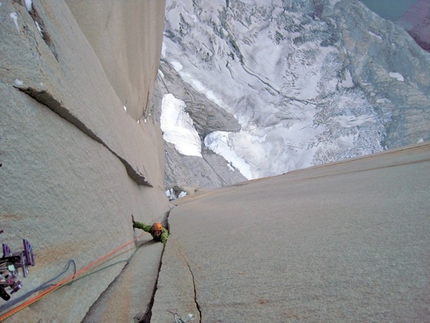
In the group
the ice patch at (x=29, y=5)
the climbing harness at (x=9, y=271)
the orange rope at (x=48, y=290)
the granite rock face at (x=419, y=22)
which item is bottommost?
the granite rock face at (x=419, y=22)

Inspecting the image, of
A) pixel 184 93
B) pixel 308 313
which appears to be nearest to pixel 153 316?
pixel 308 313

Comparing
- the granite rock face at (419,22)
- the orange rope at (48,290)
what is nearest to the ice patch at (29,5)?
the orange rope at (48,290)

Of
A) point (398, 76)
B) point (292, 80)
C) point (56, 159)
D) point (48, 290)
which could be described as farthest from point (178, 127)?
point (398, 76)

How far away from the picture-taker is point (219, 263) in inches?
59.5

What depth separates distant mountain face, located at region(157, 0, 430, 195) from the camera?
44.8 ft

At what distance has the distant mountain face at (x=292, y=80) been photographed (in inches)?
537

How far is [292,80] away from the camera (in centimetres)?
1566

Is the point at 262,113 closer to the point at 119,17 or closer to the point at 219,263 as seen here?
the point at 119,17

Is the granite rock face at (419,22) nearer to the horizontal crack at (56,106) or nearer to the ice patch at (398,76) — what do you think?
the ice patch at (398,76)

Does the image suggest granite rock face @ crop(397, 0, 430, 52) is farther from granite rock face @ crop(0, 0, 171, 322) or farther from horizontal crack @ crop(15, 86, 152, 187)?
horizontal crack @ crop(15, 86, 152, 187)

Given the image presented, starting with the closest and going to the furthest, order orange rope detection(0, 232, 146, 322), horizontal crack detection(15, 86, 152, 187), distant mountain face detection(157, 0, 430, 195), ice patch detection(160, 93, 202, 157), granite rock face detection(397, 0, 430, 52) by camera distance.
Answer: orange rope detection(0, 232, 146, 322) → horizontal crack detection(15, 86, 152, 187) → ice patch detection(160, 93, 202, 157) → distant mountain face detection(157, 0, 430, 195) → granite rock face detection(397, 0, 430, 52)

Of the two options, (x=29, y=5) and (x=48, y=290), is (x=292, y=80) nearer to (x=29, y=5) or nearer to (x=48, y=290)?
(x=29, y=5)

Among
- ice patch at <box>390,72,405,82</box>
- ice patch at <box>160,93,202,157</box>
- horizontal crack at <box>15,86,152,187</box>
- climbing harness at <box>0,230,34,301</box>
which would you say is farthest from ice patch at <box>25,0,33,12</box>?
ice patch at <box>390,72,405,82</box>

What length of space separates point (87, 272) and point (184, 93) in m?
11.3
